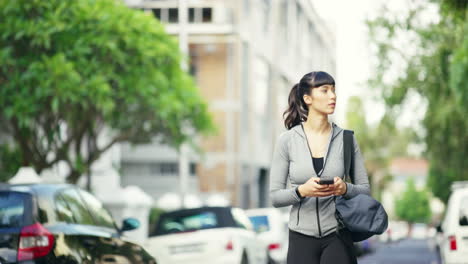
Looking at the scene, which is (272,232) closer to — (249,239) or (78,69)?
(249,239)

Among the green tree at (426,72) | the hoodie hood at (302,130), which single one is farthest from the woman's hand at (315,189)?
the green tree at (426,72)

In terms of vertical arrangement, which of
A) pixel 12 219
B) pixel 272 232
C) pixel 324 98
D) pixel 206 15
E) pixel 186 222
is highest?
pixel 206 15

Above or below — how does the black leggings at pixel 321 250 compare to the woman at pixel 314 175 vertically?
below

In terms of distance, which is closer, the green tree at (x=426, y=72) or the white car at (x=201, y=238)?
the white car at (x=201, y=238)

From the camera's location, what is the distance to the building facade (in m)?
52.7

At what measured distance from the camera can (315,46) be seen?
82.9 metres

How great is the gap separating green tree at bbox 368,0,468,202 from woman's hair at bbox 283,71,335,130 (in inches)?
796

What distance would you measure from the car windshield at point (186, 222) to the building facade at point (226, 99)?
32612mm

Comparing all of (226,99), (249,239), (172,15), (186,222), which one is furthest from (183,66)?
(172,15)

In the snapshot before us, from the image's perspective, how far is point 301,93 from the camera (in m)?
5.75

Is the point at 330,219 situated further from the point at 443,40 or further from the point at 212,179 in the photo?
the point at 212,179

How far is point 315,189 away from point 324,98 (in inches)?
23.5

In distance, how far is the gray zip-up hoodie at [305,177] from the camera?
5.51m

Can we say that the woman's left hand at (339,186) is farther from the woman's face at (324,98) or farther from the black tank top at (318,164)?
the woman's face at (324,98)
